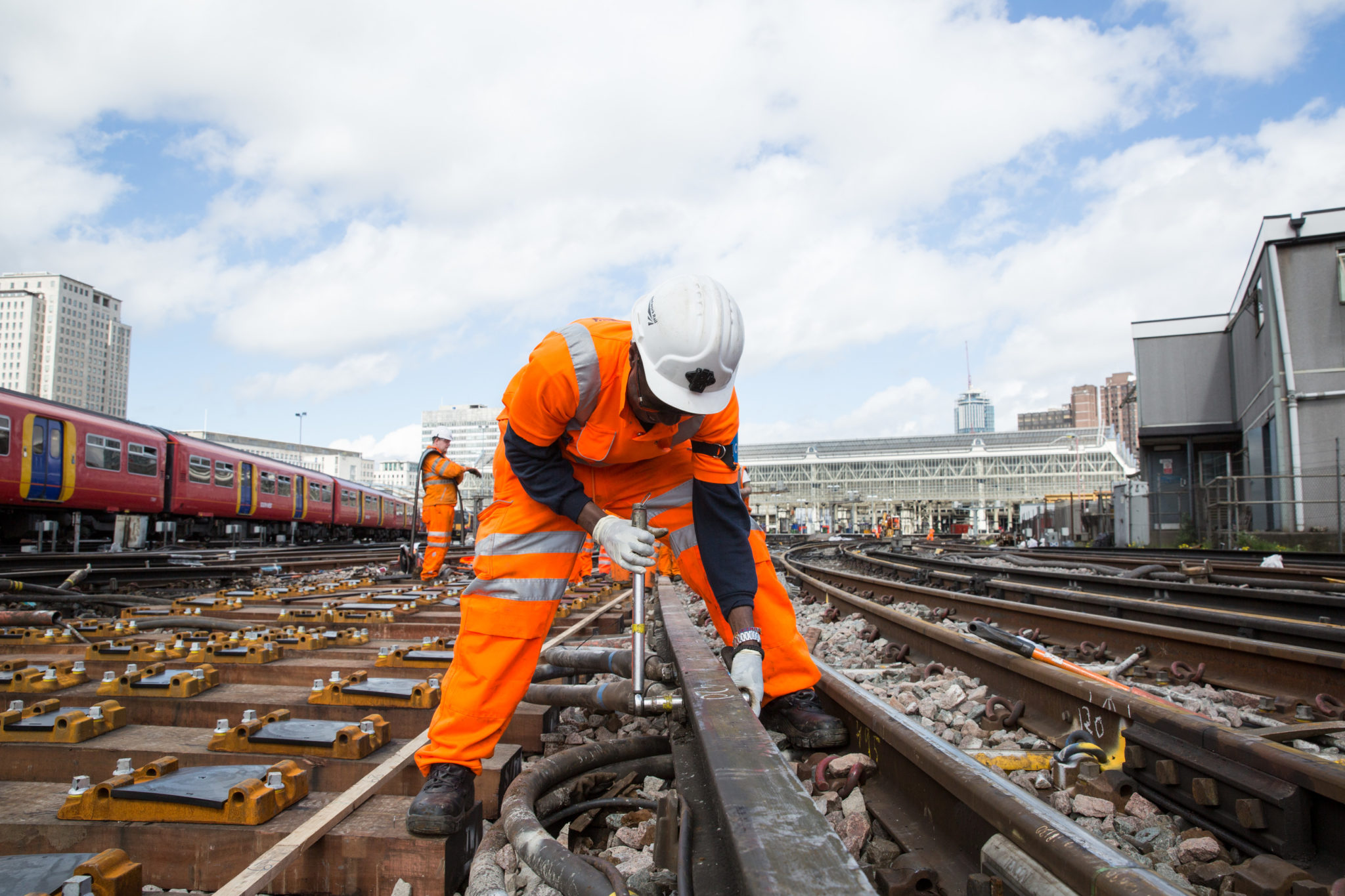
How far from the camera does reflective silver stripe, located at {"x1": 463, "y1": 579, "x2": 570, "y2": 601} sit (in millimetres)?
2361

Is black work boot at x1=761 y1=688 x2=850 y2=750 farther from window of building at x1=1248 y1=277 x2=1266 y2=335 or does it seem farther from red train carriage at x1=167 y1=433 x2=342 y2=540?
window of building at x1=1248 y1=277 x2=1266 y2=335

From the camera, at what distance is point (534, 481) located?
2.47m

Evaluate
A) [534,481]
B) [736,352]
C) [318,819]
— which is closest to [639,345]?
[736,352]

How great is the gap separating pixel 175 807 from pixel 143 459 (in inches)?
629

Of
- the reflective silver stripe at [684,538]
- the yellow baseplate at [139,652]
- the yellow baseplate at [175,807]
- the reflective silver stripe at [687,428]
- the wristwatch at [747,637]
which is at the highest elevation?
the reflective silver stripe at [687,428]

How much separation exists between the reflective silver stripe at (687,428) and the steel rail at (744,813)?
31.9 inches

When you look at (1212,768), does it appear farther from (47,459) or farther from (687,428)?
(47,459)

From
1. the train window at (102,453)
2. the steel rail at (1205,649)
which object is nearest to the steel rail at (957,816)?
the steel rail at (1205,649)

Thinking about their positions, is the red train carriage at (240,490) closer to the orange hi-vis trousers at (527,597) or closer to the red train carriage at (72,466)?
the red train carriage at (72,466)

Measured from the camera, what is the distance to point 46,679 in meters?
2.85

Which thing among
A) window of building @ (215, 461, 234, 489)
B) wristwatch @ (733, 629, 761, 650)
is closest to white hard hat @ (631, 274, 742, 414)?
wristwatch @ (733, 629, 761, 650)

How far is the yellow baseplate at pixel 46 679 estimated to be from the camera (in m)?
2.83

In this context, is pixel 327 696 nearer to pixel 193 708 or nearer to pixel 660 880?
pixel 193 708

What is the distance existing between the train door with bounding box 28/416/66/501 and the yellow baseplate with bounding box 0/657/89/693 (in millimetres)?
11327
